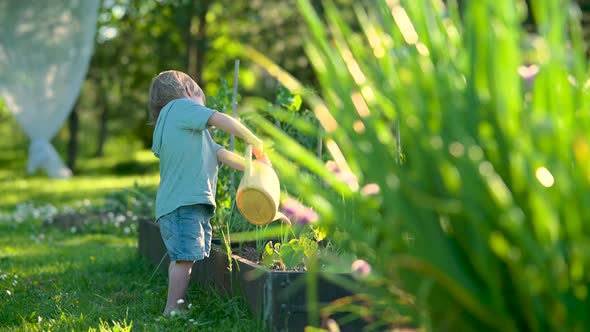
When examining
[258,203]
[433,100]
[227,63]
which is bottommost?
[258,203]

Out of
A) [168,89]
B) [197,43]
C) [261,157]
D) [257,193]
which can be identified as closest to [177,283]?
[261,157]

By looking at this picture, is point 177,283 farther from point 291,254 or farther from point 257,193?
point 257,193

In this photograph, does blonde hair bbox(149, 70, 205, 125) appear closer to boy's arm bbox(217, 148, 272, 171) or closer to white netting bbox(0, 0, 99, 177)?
boy's arm bbox(217, 148, 272, 171)

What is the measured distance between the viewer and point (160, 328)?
3.18 meters

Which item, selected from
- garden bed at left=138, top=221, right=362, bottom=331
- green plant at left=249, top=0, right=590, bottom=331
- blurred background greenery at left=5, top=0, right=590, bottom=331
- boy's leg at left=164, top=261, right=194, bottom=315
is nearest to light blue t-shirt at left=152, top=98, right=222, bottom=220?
boy's leg at left=164, top=261, right=194, bottom=315

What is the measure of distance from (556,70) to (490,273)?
41 centimetres

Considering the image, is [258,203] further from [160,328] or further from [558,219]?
[558,219]

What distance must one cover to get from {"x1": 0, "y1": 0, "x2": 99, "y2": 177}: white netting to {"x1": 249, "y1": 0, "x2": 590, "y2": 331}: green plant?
32.7 ft

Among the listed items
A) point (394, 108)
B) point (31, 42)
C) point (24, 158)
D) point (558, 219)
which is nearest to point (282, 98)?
point (394, 108)

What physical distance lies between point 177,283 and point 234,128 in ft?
2.50

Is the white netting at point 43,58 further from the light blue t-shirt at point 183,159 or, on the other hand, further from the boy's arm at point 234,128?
the boy's arm at point 234,128

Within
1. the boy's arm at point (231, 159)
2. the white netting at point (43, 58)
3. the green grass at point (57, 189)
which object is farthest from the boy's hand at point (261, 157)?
the white netting at point (43, 58)

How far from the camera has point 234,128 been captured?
10.8ft

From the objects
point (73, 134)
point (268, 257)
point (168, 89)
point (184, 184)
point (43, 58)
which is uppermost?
point (43, 58)
